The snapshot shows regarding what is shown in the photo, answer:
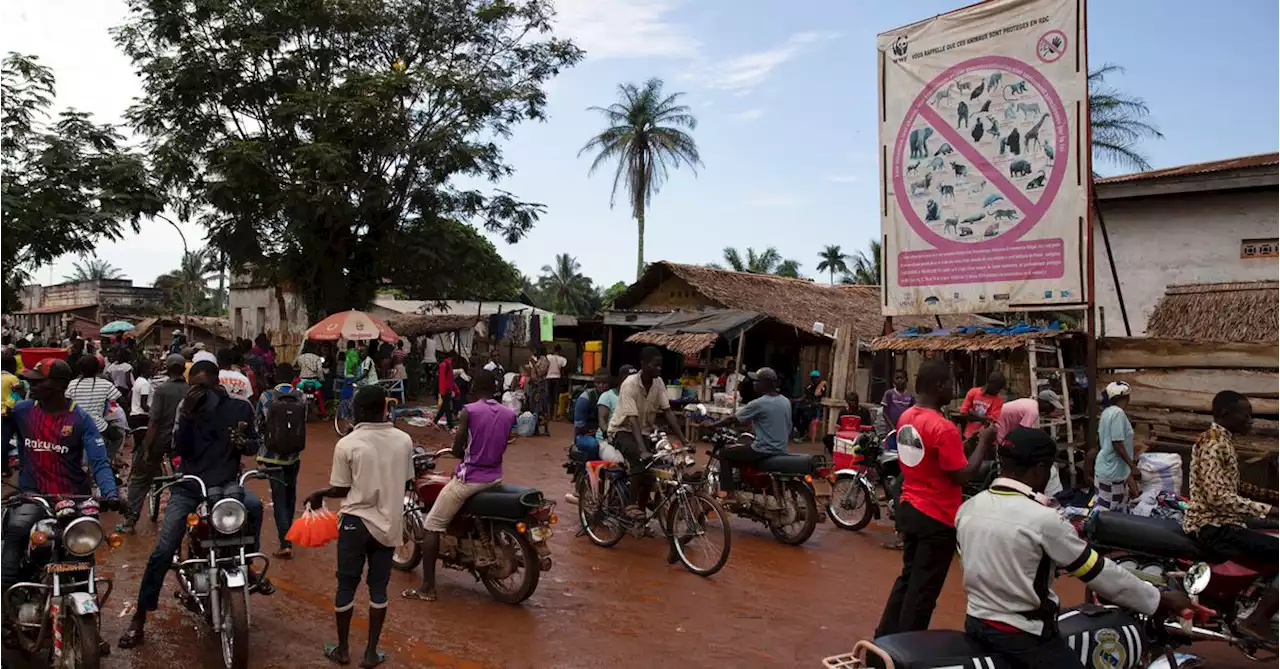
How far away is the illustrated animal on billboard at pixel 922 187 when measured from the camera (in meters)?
13.0

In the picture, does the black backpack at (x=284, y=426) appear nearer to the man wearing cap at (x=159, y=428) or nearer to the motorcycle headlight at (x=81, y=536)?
the man wearing cap at (x=159, y=428)

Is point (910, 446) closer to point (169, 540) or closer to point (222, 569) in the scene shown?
point (222, 569)

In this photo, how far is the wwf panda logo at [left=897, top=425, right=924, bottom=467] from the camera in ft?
16.2

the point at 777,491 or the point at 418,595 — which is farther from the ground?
the point at 777,491

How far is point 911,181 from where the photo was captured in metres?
13.2

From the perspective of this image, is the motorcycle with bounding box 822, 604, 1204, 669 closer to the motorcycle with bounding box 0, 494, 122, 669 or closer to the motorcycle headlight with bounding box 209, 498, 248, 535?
the motorcycle headlight with bounding box 209, 498, 248, 535

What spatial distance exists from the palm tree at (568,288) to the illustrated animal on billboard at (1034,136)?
51390 millimetres

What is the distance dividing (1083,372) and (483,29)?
1938 cm

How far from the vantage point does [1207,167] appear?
612 inches

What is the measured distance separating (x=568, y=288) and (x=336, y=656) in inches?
2315

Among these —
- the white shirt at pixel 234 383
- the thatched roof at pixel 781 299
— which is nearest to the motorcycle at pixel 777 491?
the white shirt at pixel 234 383

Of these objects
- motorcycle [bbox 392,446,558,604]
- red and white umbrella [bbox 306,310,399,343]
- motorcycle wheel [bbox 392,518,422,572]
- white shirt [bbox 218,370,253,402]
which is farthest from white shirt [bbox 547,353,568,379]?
motorcycle [bbox 392,446,558,604]

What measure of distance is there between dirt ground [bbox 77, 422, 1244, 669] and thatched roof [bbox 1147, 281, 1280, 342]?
6.28 m

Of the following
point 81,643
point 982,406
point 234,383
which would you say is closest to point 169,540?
point 81,643
